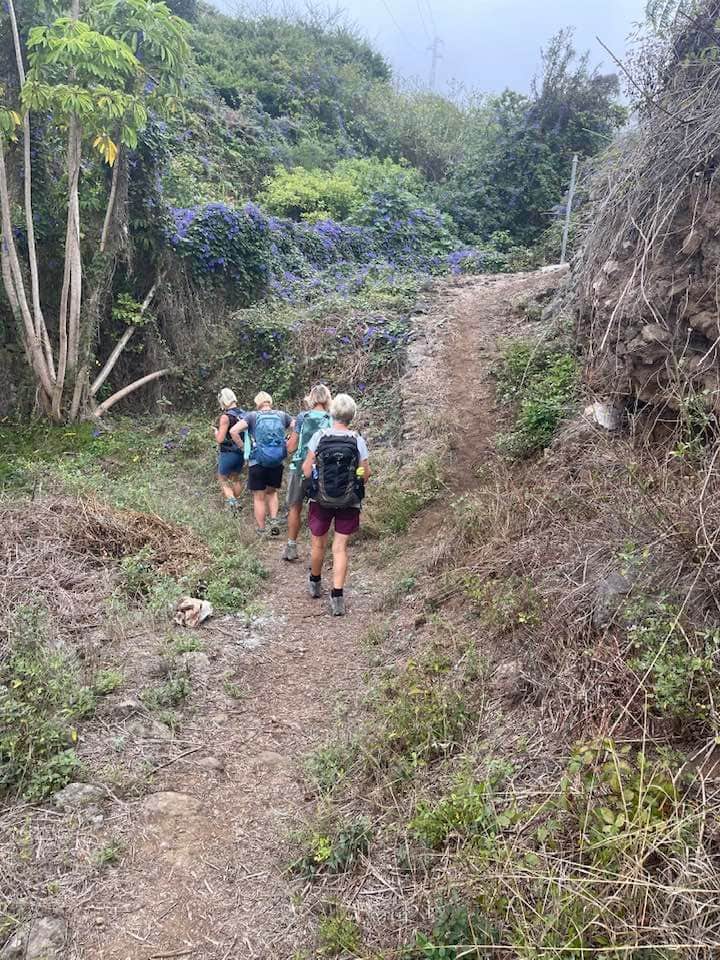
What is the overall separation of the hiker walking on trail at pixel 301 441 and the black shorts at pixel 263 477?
43 centimetres

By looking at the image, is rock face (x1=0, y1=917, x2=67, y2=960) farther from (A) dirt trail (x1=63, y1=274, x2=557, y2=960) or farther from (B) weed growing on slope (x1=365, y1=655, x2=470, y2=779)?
(B) weed growing on slope (x1=365, y1=655, x2=470, y2=779)

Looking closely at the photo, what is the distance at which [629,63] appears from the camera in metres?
4.98

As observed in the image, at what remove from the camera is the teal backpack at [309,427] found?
6145 mm

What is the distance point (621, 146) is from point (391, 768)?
5.24 m

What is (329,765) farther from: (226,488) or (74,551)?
(226,488)

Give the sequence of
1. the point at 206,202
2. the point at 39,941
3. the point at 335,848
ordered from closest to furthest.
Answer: the point at 39,941
the point at 335,848
the point at 206,202

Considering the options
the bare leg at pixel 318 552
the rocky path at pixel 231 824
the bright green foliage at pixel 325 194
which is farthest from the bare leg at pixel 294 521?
the bright green foliage at pixel 325 194

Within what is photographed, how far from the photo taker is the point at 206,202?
1215cm

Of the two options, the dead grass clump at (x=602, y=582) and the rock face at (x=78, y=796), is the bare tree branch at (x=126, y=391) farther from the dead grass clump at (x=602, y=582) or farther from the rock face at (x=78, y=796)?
the rock face at (x=78, y=796)

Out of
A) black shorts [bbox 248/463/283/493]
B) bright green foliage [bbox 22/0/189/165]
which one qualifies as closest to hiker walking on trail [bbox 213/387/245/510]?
black shorts [bbox 248/463/283/493]

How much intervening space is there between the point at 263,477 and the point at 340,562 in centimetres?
199

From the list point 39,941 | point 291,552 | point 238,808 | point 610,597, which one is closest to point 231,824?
point 238,808

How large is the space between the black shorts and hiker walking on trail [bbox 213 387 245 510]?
71 centimetres

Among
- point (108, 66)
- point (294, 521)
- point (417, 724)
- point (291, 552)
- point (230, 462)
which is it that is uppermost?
point (108, 66)
